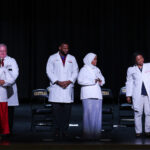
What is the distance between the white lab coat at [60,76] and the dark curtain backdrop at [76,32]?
5992 millimetres

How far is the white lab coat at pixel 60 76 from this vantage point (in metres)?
7.18

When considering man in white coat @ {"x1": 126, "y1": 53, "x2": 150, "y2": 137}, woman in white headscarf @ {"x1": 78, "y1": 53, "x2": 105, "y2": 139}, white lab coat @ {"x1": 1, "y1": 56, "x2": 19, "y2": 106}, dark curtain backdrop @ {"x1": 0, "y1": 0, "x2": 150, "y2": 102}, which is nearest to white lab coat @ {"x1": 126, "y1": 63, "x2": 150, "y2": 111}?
man in white coat @ {"x1": 126, "y1": 53, "x2": 150, "y2": 137}

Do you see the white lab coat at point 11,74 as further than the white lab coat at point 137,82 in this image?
No

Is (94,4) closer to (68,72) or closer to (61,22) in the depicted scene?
(61,22)

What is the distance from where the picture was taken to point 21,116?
399 inches

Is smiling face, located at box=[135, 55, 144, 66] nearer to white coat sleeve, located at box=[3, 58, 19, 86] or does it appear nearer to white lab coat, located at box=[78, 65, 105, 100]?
white lab coat, located at box=[78, 65, 105, 100]

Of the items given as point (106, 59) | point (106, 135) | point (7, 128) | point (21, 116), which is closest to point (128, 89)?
point (106, 135)

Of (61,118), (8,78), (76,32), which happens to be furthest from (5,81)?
(76,32)

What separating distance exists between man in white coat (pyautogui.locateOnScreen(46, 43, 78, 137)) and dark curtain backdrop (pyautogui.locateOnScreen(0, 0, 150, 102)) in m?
6.00

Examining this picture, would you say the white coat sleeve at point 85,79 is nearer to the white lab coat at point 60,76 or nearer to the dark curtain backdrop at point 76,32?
the white lab coat at point 60,76

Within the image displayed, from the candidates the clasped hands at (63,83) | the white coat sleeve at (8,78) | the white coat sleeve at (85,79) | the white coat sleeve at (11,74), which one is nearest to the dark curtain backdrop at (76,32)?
the clasped hands at (63,83)

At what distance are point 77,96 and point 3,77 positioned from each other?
22.6ft

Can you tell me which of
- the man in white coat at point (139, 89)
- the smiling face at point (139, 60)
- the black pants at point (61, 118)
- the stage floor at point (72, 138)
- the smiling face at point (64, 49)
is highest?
the smiling face at point (64, 49)

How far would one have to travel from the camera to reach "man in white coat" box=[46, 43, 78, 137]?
7156 millimetres
